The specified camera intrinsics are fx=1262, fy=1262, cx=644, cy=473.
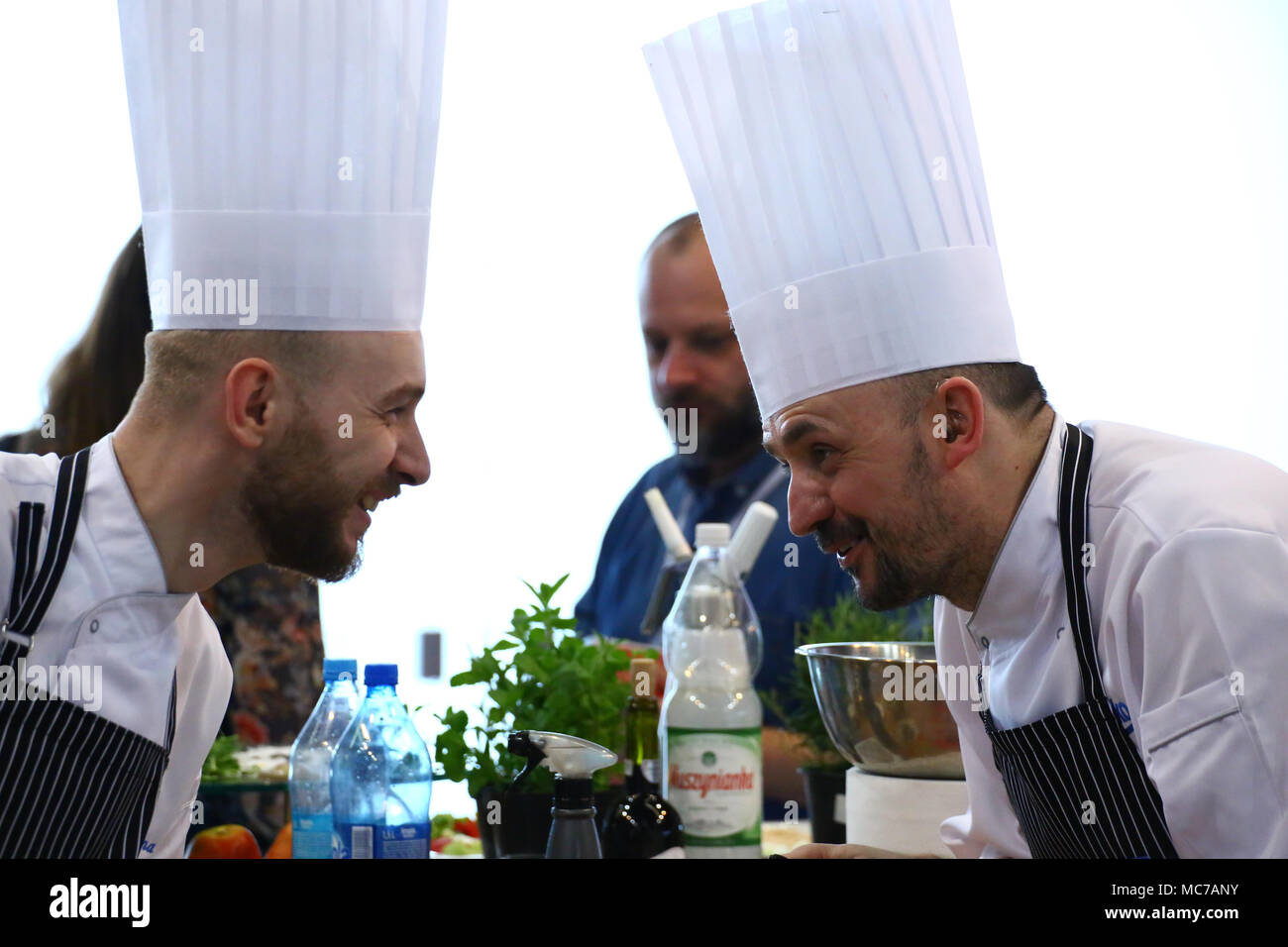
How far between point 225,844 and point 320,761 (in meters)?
0.17

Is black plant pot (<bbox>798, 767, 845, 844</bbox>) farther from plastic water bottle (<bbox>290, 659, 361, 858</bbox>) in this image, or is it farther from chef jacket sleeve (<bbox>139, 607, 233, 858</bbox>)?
chef jacket sleeve (<bbox>139, 607, 233, 858</bbox>)

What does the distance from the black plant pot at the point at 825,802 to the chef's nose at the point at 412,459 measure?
0.80m

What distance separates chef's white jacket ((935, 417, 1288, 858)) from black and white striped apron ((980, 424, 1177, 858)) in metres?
0.01

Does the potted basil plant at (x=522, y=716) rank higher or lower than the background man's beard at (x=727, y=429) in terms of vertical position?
lower

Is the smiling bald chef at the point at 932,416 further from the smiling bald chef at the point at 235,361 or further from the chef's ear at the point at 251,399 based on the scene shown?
the chef's ear at the point at 251,399

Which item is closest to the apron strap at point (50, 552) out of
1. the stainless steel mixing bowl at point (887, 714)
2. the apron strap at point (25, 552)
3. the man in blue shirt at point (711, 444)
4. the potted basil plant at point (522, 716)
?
the apron strap at point (25, 552)

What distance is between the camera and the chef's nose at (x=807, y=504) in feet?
5.17

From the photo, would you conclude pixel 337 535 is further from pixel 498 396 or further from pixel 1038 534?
pixel 498 396

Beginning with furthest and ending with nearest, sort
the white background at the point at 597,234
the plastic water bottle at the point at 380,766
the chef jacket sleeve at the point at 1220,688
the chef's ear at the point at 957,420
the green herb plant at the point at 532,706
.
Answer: the white background at the point at 597,234
the green herb plant at the point at 532,706
the plastic water bottle at the point at 380,766
the chef's ear at the point at 957,420
the chef jacket sleeve at the point at 1220,688

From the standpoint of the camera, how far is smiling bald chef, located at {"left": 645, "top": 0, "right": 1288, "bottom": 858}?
1394mm

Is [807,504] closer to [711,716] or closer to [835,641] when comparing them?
[711,716]
